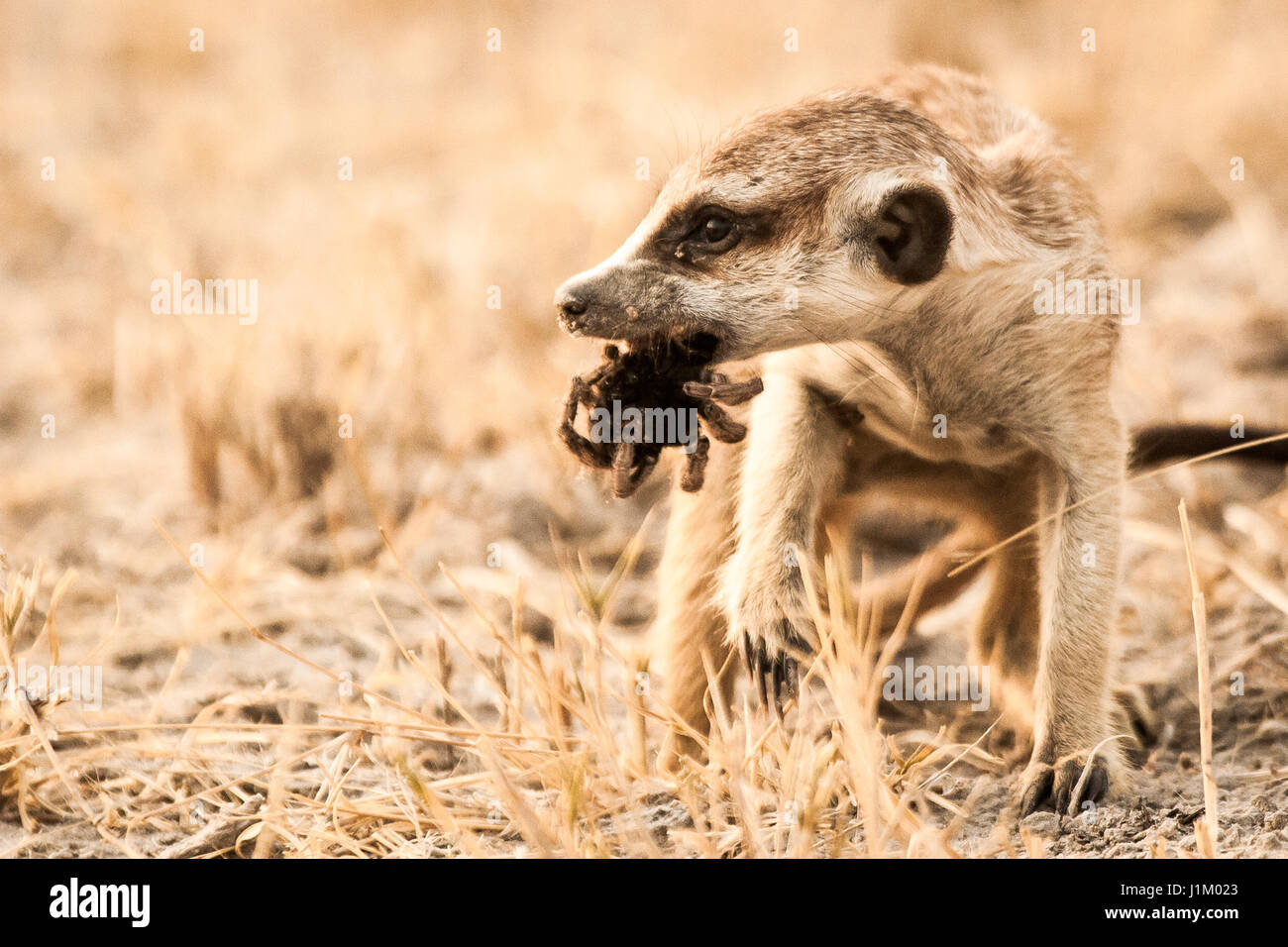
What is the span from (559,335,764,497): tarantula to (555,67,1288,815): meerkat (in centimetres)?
8

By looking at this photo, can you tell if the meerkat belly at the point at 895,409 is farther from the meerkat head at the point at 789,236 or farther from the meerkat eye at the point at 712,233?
the meerkat eye at the point at 712,233

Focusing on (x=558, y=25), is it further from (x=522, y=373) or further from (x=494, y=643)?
(x=494, y=643)

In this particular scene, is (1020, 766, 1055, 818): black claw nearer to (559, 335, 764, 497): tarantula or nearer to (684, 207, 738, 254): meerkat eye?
(559, 335, 764, 497): tarantula

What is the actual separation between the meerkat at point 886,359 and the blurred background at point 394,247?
44 centimetres

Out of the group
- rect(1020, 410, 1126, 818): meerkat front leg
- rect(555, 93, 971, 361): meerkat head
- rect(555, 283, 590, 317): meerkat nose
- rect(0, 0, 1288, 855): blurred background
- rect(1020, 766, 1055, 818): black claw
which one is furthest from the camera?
rect(0, 0, 1288, 855): blurred background

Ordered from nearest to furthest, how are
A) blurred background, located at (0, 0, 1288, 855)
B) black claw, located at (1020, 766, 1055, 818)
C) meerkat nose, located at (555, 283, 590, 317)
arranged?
meerkat nose, located at (555, 283, 590, 317) → black claw, located at (1020, 766, 1055, 818) → blurred background, located at (0, 0, 1288, 855)

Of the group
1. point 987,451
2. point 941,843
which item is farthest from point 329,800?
point 987,451

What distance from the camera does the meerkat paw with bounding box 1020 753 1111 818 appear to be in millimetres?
2842

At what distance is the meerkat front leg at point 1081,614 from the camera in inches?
116

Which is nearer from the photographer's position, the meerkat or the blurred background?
the meerkat

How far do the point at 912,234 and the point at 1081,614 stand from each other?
0.95 metres

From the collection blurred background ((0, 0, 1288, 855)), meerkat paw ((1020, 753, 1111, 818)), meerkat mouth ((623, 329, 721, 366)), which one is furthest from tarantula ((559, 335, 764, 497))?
meerkat paw ((1020, 753, 1111, 818))
